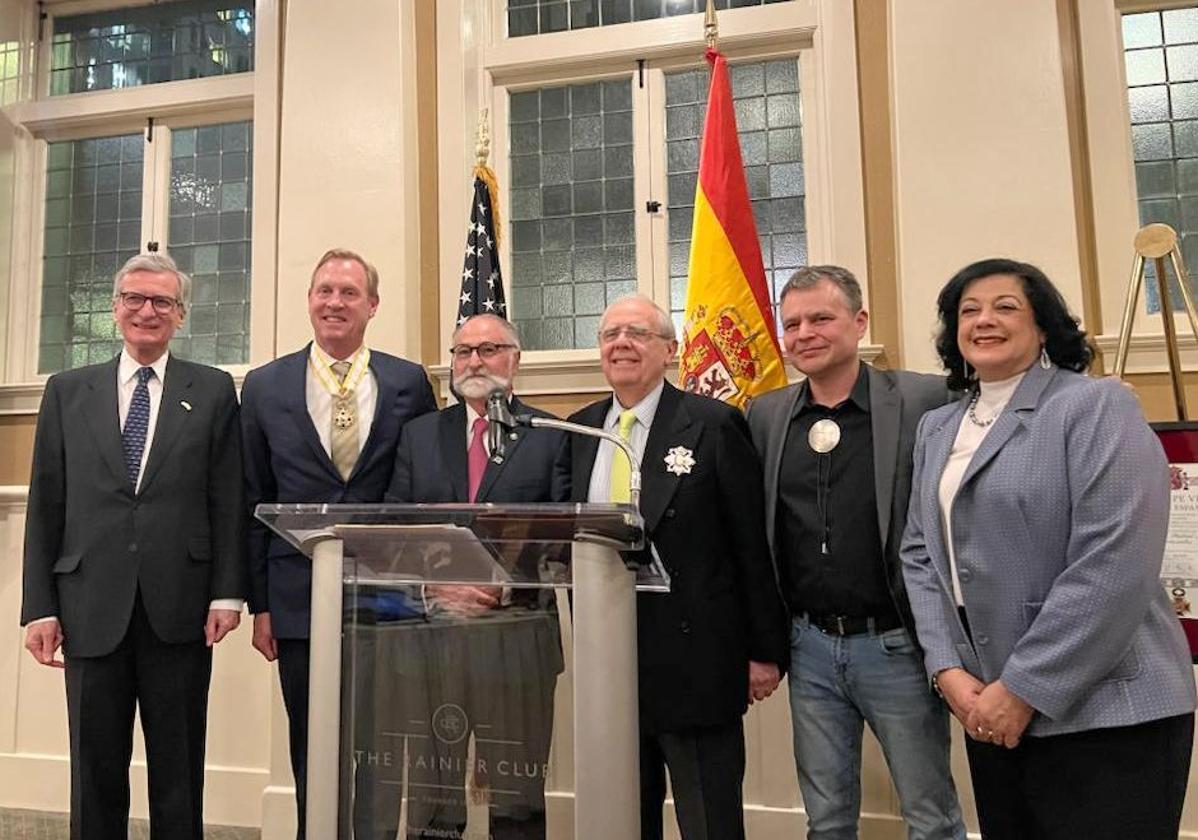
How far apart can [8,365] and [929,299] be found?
380cm

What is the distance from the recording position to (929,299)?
9.73 ft

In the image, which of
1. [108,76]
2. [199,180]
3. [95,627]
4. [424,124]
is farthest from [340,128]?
[95,627]

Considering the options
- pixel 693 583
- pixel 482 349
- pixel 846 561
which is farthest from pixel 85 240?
pixel 846 561

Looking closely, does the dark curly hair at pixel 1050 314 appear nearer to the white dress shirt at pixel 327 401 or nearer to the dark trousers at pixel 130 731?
the white dress shirt at pixel 327 401

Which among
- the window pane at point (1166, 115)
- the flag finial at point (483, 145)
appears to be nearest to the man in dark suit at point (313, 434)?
the flag finial at point (483, 145)

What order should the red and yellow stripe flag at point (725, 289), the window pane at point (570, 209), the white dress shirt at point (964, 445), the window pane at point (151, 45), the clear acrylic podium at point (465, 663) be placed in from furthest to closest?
1. the window pane at point (151, 45)
2. the window pane at point (570, 209)
3. the red and yellow stripe flag at point (725, 289)
4. the white dress shirt at point (964, 445)
5. the clear acrylic podium at point (465, 663)

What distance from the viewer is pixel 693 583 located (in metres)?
1.88

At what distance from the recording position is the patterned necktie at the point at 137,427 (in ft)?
7.21

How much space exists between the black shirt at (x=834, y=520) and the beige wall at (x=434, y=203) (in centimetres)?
109

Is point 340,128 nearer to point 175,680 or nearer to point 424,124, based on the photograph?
point 424,124

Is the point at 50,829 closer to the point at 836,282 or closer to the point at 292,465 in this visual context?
the point at 292,465

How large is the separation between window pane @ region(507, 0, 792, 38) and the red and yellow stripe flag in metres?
0.71

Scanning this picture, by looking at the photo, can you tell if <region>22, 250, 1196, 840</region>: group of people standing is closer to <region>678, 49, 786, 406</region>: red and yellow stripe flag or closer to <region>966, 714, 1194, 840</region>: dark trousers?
<region>966, 714, 1194, 840</region>: dark trousers

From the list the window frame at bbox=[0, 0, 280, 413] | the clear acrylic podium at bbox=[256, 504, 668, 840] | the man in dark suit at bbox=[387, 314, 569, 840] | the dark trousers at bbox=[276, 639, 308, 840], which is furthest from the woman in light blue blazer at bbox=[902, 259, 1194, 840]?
the window frame at bbox=[0, 0, 280, 413]
